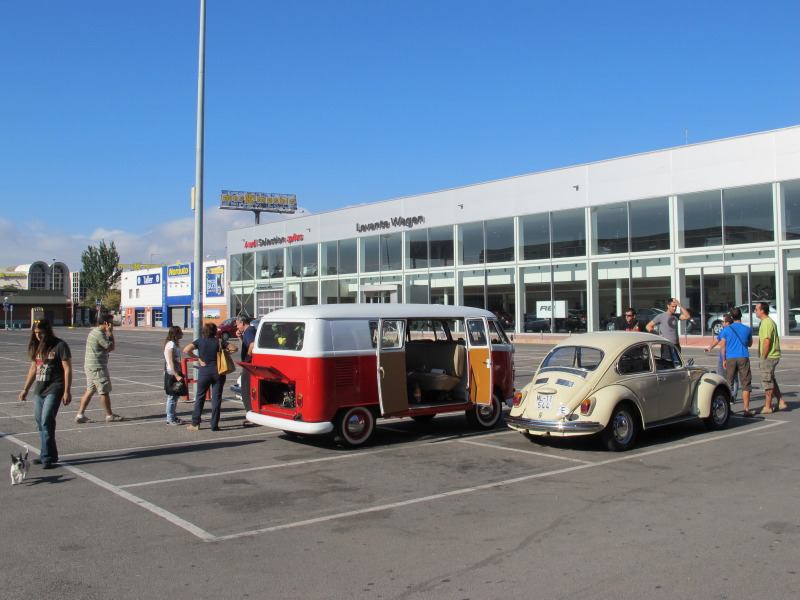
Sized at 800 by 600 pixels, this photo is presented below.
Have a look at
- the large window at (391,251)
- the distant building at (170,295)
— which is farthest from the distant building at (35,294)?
the large window at (391,251)

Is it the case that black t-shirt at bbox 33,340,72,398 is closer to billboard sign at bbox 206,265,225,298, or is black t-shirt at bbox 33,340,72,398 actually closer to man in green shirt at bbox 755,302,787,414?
man in green shirt at bbox 755,302,787,414

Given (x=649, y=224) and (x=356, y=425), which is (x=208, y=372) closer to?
(x=356, y=425)

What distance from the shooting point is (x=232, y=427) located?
38.3 feet

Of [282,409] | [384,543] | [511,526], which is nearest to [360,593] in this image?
[384,543]

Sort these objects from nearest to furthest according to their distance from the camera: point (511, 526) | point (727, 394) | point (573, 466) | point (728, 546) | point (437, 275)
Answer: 1. point (728, 546)
2. point (511, 526)
3. point (573, 466)
4. point (727, 394)
5. point (437, 275)

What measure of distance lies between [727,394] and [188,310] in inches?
2799

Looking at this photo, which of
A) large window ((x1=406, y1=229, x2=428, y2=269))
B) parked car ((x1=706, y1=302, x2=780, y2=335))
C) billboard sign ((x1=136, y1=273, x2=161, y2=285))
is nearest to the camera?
parked car ((x1=706, y1=302, x2=780, y2=335))

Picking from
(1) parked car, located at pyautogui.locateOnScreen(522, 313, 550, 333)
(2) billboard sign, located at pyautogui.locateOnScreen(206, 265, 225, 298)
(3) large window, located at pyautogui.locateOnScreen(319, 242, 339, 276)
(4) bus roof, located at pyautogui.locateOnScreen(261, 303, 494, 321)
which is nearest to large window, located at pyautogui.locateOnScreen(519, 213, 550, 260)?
(1) parked car, located at pyautogui.locateOnScreen(522, 313, 550, 333)

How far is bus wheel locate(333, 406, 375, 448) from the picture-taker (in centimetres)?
953

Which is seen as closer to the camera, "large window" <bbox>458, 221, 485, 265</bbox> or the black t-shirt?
the black t-shirt

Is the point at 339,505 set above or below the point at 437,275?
below

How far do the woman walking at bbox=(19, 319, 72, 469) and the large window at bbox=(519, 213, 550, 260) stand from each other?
107ft

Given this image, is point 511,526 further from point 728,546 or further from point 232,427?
point 232,427

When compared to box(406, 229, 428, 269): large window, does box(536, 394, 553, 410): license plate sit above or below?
below
